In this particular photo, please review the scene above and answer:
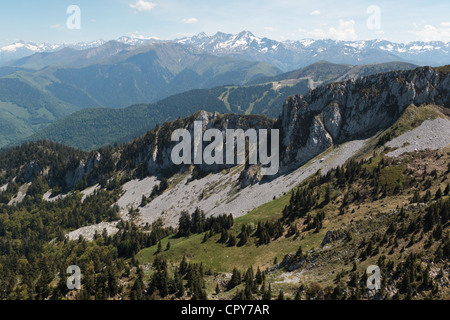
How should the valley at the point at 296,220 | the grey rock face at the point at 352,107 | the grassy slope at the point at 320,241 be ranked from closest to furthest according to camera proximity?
the valley at the point at 296,220 < the grassy slope at the point at 320,241 < the grey rock face at the point at 352,107

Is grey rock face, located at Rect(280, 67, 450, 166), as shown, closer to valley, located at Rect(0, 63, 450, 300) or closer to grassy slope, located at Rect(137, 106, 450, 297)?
valley, located at Rect(0, 63, 450, 300)

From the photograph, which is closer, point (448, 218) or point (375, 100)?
point (448, 218)

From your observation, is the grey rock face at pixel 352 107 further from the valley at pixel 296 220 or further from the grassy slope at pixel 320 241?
the grassy slope at pixel 320 241

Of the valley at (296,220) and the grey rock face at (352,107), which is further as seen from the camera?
the grey rock face at (352,107)

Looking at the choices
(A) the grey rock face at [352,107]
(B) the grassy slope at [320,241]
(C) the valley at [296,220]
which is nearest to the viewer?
(C) the valley at [296,220]

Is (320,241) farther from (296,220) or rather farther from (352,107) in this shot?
(352,107)

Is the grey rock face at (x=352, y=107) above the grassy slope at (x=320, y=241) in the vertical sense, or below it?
above

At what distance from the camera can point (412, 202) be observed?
236ft

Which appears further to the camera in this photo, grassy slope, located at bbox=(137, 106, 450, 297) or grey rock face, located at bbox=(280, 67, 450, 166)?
grey rock face, located at bbox=(280, 67, 450, 166)

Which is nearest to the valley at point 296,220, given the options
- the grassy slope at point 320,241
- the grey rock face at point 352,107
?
the grassy slope at point 320,241

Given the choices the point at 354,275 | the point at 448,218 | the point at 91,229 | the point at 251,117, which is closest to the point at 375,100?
the point at 251,117

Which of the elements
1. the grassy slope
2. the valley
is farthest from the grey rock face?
the grassy slope

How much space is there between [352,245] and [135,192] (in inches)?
6522
